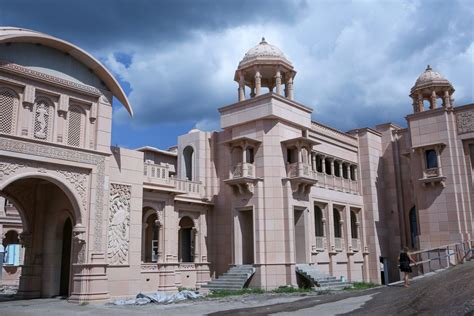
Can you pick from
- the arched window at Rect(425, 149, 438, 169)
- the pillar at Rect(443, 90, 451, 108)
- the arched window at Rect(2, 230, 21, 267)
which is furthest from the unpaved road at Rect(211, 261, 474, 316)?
the arched window at Rect(2, 230, 21, 267)

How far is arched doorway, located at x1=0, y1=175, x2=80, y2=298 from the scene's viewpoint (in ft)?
58.0

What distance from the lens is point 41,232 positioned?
18156 mm

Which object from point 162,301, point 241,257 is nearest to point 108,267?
point 162,301

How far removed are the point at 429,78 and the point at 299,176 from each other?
12.4 meters

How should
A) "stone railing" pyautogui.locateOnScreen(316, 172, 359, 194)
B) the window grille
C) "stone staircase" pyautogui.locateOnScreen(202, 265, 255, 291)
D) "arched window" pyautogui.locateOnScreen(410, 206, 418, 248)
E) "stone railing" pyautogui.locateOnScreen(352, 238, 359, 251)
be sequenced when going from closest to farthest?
the window grille → "stone staircase" pyautogui.locateOnScreen(202, 265, 255, 291) → "stone railing" pyautogui.locateOnScreen(316, 172, 359, 194) → "stone railing" pyautogui.locateOnScreen(352, 238, 359, 251) → "arched window" pyautogui.locateOnScreen(410, 206, 418, 248)

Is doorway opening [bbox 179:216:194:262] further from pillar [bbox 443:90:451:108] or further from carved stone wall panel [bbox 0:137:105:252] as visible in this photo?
pillar [bbox 443:90:451:108]

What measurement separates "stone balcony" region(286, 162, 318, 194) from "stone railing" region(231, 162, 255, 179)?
169 centimetres

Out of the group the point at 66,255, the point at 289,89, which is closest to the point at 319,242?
the point at 289,89

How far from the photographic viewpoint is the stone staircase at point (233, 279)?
20.1 m

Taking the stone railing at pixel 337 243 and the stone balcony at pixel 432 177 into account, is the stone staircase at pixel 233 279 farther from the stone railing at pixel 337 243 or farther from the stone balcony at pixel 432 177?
the stone balcony at pixel 432 177

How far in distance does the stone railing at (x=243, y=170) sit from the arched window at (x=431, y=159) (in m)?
10.1

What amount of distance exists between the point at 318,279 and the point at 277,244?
2.28m

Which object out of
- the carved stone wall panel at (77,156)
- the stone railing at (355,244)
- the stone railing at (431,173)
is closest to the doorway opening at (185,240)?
the carved stone wall panel at (77,156)

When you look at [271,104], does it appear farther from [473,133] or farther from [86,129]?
[473,133]
